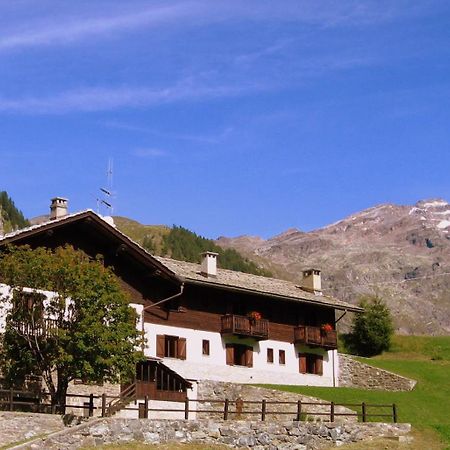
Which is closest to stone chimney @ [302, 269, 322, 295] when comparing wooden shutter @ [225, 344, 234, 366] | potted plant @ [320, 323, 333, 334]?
potted plant @ [320, 323, 333, 334]

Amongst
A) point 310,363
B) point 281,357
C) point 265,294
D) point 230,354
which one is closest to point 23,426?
point 230,354

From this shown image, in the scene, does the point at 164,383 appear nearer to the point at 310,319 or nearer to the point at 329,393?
the point at 329,393

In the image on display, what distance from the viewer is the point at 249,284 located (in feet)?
197

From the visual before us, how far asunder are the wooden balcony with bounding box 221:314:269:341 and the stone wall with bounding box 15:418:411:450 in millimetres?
13420

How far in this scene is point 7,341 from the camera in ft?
137

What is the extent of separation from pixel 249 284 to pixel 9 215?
138m

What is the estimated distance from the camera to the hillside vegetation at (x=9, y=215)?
184 metres

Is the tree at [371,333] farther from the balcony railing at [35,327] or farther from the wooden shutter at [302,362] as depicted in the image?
the balcony railing at [35,327]

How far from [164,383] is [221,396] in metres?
4.14

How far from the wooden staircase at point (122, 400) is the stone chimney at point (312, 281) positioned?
21.5 metres

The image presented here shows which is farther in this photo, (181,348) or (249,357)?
(249,357)

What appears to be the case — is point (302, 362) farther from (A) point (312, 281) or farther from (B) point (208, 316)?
(B) point (208, 316)

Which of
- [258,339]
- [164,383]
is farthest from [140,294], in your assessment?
[258,339]

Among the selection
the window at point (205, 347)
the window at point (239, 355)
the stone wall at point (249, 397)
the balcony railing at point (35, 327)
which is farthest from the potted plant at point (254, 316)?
the balcony railing at point (35, 327)
